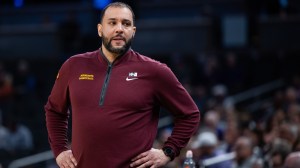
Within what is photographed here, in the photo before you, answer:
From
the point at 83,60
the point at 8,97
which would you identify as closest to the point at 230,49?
the point at 8,97

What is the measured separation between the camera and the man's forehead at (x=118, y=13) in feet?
17.1

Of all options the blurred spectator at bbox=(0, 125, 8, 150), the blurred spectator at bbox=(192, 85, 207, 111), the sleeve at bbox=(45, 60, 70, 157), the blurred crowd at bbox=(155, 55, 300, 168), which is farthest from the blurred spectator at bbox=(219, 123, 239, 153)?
the sleeve at bbox=(45, 60, 70, 157)

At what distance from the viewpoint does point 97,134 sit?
509 centimetres

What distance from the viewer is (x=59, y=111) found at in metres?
5.43

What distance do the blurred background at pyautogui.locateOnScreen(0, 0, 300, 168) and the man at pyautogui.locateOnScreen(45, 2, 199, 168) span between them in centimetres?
684

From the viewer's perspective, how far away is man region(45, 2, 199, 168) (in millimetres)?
5105

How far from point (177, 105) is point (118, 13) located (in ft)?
2.13

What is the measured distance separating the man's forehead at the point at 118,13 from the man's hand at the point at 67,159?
0.86m

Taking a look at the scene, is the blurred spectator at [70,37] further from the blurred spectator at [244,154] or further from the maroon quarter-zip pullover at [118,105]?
the maroon quarter-zip pullover at [118,105]

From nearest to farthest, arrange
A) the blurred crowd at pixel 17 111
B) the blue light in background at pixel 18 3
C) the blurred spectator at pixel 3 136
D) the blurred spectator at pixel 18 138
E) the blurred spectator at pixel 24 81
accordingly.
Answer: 1. the blurred spectator at pixel 3 136
2. the blurred crowd at pixel 17 111
3. the blurred spectator at pixel 18 138
4. the blurred spectator at pixel 24 81
5. the blue light in background at pixel 18 3

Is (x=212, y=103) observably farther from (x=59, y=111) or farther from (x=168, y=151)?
(x=168, y=151)

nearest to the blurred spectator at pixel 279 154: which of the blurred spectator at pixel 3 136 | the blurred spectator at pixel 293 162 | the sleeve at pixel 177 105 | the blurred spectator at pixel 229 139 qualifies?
the blurred spectator at pixel 293 162

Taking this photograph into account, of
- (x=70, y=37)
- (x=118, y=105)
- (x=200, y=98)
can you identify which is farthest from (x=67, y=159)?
(x=70, y=37)

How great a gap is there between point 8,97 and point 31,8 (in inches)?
306
